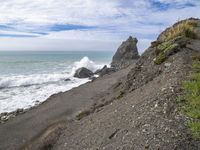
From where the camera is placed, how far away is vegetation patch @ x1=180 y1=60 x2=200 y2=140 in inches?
325

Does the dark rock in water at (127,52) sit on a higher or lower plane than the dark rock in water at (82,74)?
higher

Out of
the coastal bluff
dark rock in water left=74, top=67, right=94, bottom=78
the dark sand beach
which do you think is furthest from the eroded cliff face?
dark rock in water left=74, top=67, right=94, bottom=78

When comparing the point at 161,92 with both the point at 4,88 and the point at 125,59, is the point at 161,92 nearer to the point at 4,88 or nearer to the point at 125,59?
the point at 4,88

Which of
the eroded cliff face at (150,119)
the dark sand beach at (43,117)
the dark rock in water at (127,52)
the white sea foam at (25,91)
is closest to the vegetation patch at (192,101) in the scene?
the eroded cliff face at (150,119)

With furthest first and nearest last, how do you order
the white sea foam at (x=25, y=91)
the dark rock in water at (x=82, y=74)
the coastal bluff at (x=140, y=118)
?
the dark rock in water at (x=82, y=74) < the white sea foam at (x=25, y=91) < the coastal bluff at (x=140, y=118)

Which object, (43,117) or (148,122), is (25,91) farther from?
(148,122)

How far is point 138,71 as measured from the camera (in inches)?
699

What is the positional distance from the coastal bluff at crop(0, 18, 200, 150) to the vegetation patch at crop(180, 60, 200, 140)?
0.03m

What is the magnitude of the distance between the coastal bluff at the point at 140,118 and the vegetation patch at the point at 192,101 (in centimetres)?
3

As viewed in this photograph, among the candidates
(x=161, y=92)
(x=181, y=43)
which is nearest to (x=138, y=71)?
(x=181, y=43)

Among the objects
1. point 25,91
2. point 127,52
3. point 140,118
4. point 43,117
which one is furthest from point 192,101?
point 127,52

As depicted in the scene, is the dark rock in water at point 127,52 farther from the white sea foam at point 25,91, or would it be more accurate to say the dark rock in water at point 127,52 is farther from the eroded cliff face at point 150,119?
the eroded cliff face at point 150,119

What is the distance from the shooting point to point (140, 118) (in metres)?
10.1

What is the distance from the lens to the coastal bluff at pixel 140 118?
8.60 metres
